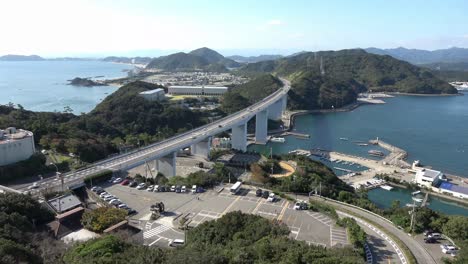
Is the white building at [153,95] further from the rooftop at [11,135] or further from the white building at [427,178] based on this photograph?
the white building at [427,178]

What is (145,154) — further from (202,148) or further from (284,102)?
(284,102)

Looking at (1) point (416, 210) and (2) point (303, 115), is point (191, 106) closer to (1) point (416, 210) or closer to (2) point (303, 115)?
(2) point (303, 115)

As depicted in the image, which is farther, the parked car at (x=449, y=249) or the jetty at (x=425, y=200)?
the jetty at (x=425, y=200)

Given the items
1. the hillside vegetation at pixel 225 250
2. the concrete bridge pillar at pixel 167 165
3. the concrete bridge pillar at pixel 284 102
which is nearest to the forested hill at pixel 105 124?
the concrete bridge pillar at pixel 167 165

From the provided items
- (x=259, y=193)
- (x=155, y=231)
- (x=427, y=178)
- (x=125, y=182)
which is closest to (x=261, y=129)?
(x=427, y=178)

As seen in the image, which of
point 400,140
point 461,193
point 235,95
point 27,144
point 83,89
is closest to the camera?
point 27,144

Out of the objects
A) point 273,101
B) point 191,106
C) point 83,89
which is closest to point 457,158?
point 273,101
